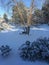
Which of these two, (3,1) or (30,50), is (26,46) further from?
(3,1)

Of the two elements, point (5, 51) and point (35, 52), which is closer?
point (35, 52)

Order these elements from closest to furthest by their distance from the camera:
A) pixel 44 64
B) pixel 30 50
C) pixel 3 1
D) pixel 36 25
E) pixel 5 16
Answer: pixel 44 64, pixel 30 50, pixel 3 1, pixel 36 25, pixel 5 16

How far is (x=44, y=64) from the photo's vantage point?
5.20m

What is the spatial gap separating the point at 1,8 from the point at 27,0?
1.71 metres

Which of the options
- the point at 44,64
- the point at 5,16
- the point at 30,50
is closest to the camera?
the point at 44,64

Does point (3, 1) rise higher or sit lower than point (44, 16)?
higher

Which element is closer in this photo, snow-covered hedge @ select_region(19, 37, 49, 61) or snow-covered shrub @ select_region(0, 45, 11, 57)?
snow-covered hedge @ select_region(19, 37, 49, 61)

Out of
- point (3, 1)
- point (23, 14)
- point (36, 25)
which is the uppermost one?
point (3, 1)

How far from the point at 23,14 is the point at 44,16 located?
2650 mm

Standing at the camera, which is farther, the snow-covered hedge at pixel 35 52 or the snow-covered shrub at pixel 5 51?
the snow-covered shrub at pixel 5 51

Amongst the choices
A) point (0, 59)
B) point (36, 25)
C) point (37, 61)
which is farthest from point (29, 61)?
point (36, 25)

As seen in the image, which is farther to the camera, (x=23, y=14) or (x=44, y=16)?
(x=44, y=16)

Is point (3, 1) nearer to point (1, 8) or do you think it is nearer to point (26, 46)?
point (1, 8)

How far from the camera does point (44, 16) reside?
12.7 meters
